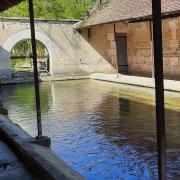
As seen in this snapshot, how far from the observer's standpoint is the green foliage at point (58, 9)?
2739 centimetres

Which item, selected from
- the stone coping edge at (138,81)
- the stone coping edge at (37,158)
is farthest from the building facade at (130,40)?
the stone coping edge at (37,158)

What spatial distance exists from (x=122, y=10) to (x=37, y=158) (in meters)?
14.7

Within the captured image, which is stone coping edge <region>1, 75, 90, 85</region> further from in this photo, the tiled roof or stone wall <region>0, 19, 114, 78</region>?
the tiled roof

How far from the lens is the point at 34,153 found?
5.16 m

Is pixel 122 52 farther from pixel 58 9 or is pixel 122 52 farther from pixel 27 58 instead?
pixel 58 9

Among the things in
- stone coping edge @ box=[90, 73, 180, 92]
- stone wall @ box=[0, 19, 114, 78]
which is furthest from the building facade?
stone coping edge @ box=[90, 73, 180, 92]

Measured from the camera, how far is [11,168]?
5.12m

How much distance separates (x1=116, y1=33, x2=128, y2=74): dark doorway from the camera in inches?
944

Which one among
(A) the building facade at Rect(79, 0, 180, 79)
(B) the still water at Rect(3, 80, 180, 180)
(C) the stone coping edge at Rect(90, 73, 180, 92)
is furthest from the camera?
(A) the building facade at Rect(79, 0, 180, 79)

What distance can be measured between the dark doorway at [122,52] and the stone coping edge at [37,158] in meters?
17.3

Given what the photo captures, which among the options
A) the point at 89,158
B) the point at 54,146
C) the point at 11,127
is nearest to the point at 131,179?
the point at 89,158

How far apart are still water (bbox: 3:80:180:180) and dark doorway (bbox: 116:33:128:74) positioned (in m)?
9.22

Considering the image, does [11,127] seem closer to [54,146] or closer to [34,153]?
[54,146]

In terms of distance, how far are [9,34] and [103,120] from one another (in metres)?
12.8
